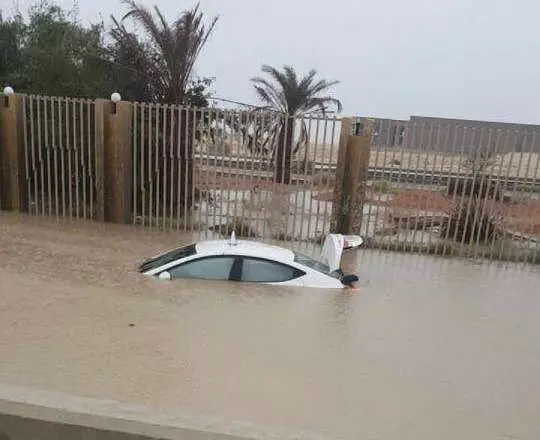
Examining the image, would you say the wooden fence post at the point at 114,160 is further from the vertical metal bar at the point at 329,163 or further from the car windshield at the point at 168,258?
the car windshield at the point at 168,258

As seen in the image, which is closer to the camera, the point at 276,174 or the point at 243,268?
the point at 243,268

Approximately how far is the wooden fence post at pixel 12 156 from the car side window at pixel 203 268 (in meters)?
7.97

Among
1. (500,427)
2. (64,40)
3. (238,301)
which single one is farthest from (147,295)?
(64,40)

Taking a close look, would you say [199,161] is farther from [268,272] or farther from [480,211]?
[480,211]

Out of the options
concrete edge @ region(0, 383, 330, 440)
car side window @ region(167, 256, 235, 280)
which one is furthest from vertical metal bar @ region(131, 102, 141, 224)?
concrete edge @ region(0, 383, 330, 440)

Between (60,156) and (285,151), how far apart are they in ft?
18.7

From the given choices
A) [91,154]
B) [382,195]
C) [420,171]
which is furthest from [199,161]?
[420,171]

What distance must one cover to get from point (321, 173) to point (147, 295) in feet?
21.4

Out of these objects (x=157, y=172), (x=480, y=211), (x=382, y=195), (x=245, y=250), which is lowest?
(x=245, y=250)

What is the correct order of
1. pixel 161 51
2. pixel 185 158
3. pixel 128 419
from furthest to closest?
pixel 161 51 < pixel 185 158 < pixel 128 419

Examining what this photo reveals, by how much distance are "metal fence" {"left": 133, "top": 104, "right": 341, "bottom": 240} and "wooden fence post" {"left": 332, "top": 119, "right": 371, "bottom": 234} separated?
0.30 meters

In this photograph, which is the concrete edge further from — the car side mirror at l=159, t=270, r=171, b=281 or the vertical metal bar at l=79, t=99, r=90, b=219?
the vertical metal bar at l=79, t=99, r=90, b=219

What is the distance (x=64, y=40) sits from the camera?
708 inches

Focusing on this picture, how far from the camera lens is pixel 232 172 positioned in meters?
14.1
